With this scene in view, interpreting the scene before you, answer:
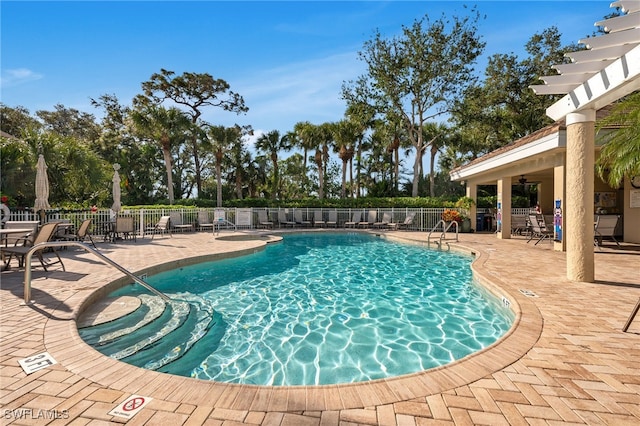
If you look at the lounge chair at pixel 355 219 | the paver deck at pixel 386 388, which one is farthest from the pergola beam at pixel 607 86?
the lounge chair at pixel 355 219

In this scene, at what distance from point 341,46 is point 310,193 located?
28.3m

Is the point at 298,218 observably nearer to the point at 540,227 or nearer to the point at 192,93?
the point at 540,227

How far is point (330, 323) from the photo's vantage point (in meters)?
4.68

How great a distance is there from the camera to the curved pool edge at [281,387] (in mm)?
2162

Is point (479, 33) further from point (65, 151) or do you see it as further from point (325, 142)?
point (65, 151)

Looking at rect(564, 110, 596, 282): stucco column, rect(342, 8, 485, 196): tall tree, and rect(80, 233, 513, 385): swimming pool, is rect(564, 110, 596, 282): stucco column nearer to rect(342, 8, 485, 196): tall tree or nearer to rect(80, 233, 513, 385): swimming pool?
rect(80, 233, 513, 385): swimming pool

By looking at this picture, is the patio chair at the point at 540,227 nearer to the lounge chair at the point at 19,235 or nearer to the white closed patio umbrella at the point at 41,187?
the lounge chair at the point at 19,235

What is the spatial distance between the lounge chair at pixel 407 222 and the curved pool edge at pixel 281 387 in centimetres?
1392

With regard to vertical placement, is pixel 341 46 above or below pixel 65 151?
above

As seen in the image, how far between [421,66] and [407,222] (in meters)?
11.5

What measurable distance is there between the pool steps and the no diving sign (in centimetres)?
122

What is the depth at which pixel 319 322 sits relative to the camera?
4.73 m

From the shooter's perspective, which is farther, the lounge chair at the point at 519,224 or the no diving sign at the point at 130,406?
the lounge chair at the point at 519,224

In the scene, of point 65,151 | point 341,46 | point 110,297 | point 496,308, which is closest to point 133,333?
point 110,297
